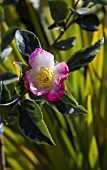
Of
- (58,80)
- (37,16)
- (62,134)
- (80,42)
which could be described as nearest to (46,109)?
(62,134)

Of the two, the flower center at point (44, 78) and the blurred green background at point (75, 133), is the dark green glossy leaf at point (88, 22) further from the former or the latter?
the blurred green background at point (75, 133)

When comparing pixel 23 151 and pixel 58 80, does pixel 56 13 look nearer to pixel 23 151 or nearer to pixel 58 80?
pixel 58 80

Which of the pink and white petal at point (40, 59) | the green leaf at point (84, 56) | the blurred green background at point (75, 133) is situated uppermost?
the pink and white petal at point (40, 59)

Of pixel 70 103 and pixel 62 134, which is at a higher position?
pixel 70 103

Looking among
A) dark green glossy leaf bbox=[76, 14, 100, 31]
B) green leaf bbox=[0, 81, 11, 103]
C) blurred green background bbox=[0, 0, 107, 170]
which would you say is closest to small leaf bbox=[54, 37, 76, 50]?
dark green glossy leaf bbox=[76, 14, 100, 31]

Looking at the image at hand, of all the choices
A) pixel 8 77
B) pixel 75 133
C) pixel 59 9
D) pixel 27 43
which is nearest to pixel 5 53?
pixel 8 77

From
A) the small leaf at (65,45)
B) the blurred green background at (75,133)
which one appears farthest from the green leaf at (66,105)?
the blurred green background at (75,133)
